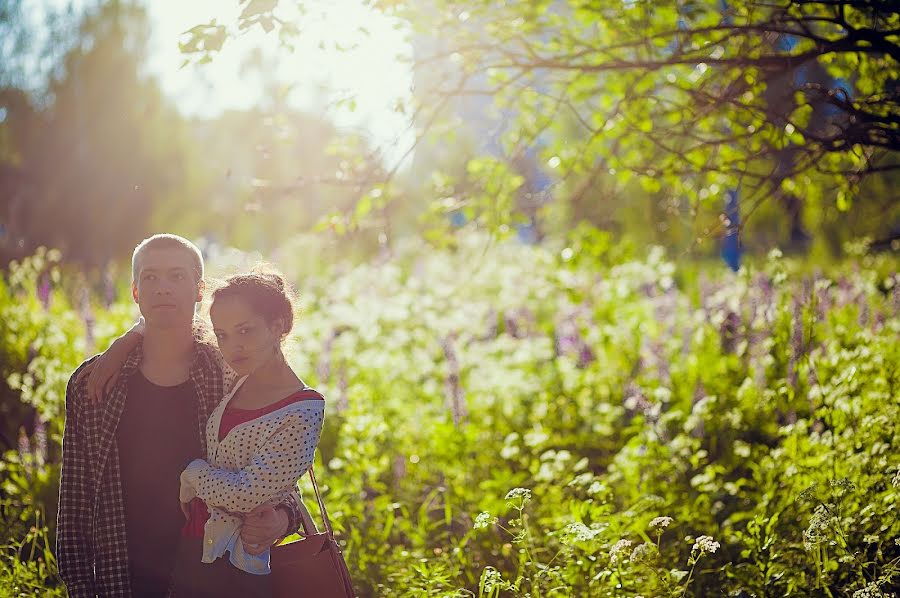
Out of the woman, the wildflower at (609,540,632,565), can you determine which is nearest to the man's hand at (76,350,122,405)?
the woman

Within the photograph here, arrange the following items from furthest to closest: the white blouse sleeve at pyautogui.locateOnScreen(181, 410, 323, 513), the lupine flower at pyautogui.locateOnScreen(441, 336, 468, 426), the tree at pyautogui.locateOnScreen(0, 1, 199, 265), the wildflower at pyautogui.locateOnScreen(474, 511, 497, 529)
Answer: the tree at pyautogui.locateOnScreen(0, 1, 199, 265) < the lupine flower at pyautogui.locateOnScreen(441, 336, 468, 426) < the wildflower at pyautogui.locateOnScreen(474, 511, 497, 529) < the white blouse sleeve at pyautogui.locateOnScreen(181, 410, 323, 513)

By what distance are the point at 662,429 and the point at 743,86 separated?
1892mm

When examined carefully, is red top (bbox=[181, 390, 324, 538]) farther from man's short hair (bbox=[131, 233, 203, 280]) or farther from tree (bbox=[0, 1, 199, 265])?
tree (bbox=[0, 1, 199, 265])

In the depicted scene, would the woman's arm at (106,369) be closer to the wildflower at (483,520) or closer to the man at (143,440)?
the man at (143,440)

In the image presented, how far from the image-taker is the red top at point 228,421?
8.20ft

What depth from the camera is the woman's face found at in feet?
8.23

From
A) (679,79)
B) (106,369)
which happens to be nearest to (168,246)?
(106,369)

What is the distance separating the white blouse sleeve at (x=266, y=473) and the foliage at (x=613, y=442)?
67cm

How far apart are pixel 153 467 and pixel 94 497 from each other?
21 cm

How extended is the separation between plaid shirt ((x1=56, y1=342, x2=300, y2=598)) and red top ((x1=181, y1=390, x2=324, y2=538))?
25 cm

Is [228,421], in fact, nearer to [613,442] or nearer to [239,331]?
[239,331]

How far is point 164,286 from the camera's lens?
2775 mm

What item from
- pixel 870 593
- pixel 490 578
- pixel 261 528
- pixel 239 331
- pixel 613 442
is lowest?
pixel 613 442

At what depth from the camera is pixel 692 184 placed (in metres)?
5.80
